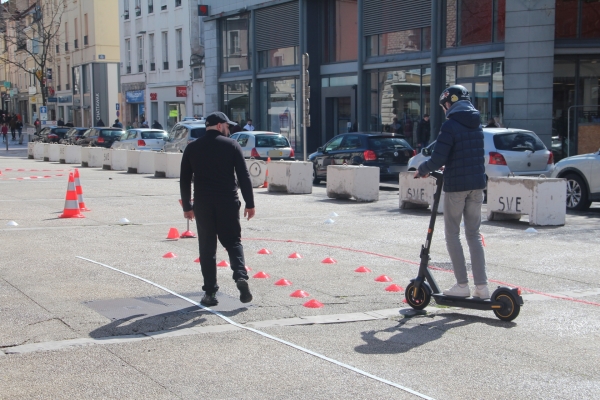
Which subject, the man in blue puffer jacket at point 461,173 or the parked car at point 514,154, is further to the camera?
the parked car at point 514,154

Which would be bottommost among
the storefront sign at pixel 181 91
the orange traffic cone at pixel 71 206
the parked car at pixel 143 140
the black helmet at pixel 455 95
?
the orange traffic cone at pixel 71 206

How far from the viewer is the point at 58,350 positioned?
235 inches

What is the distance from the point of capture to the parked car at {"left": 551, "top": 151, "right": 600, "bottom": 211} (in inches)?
607

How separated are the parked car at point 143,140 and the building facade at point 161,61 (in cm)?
1204

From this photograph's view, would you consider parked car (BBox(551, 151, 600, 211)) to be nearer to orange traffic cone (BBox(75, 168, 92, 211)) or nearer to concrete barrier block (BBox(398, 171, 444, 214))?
concrete barrier block (BBox(398, 171, 444, 214))

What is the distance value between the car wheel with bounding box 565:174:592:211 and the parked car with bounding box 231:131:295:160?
36.6ft

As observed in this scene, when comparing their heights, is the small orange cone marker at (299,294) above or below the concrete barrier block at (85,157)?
below

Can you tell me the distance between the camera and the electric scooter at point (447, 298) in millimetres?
6789

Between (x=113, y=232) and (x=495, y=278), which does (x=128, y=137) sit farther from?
(x=495, y=278)

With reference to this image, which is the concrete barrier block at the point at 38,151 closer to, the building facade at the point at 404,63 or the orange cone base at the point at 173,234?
the building facade at the point at 404,63

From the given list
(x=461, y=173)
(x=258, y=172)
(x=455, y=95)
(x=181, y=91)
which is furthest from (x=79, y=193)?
(x=181, y=91)

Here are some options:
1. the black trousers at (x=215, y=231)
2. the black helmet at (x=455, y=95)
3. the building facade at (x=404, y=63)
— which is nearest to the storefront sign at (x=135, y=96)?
the building facade at (x=404, y=63)

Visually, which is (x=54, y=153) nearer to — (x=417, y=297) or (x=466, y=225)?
(x=417, y=297)

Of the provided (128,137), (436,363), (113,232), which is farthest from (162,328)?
(128,137)
